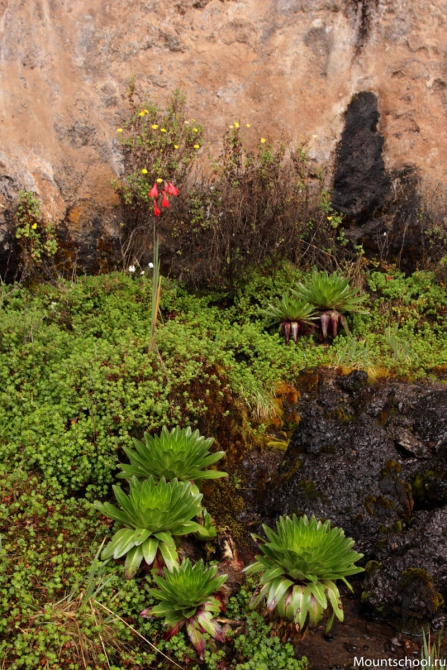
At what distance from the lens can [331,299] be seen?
23.3 feet

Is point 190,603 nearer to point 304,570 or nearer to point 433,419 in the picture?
point 304,570

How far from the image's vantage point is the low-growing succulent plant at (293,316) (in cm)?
688

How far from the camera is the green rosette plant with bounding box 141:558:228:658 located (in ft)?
12.8

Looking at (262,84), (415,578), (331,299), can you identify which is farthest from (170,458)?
(262,84)

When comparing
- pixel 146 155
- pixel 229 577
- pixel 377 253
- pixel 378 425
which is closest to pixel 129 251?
pixel 146 155

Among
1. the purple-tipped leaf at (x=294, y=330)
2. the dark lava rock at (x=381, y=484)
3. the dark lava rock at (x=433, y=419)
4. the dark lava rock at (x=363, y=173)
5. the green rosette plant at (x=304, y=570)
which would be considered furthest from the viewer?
the dark lava rock at (x=363, y=173)

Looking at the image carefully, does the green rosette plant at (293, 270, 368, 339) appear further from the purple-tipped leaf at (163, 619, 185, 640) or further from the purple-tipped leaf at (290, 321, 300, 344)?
the purple-tipped leaf at (163, 619, 185, 640)

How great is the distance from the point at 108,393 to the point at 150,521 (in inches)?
53.0

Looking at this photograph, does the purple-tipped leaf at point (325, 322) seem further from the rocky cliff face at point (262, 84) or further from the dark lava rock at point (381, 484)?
the rocky cliff face at point (262, 84)

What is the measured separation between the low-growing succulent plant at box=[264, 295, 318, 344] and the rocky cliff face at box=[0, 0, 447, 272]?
2.30 metres

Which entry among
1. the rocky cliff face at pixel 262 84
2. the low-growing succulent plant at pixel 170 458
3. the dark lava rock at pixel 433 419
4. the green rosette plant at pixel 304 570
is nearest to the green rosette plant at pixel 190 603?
the green rosette plant at pixel 304 570

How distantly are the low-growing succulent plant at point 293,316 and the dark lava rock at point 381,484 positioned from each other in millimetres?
1238

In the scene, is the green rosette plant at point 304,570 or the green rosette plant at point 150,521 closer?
the green rosette plant at point 304,570

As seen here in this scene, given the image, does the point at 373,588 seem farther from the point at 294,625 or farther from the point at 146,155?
the point at 146,155
